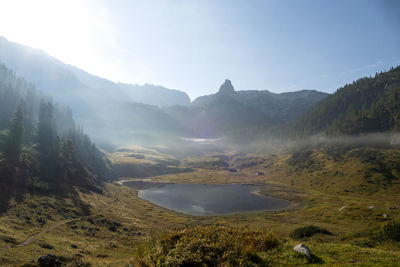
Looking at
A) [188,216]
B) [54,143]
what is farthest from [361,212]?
[54,143]

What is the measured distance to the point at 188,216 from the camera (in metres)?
99.5

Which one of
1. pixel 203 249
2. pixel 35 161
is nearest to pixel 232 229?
pixel 203 249

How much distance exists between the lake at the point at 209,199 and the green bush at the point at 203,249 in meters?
92.5

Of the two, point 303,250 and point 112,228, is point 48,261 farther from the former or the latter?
point 112,228

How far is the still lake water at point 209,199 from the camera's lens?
372ft

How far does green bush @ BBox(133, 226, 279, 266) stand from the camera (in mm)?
14250

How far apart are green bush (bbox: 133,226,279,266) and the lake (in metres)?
92.5

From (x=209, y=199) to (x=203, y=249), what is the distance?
128786 mm

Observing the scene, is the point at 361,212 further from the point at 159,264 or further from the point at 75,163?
the point at 75,163

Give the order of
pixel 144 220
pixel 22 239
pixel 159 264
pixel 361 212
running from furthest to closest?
1. pixel 144 220
2. pixel 361 212
3. pixel 22 239
4. pixel 159 264

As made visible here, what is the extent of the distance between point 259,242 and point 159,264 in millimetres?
9763

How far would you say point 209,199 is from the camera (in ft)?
454

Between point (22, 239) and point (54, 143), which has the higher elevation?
point (54, 143)

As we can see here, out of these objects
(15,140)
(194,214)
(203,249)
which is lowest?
(194,214)
